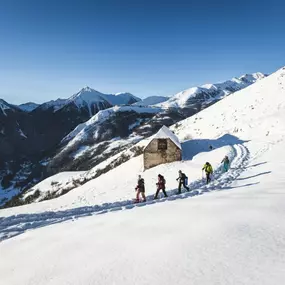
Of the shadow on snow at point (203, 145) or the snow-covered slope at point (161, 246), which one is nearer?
the snow-covered slope at point (161, 246)

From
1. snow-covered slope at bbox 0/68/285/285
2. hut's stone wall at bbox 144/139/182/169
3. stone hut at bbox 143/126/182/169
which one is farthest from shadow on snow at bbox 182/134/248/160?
snow-covered slope at bbox 0/68/285/285

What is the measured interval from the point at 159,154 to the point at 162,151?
1.87 feet

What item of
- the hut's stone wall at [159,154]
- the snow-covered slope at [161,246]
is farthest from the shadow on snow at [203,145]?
the snow-covered slope at [161,246]

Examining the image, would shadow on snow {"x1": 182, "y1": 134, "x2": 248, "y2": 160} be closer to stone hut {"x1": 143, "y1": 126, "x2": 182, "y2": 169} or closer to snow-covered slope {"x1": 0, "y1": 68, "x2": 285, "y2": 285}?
stone hut {"x1": 143, "y1": 126, "x2": 182, "y2": 169}

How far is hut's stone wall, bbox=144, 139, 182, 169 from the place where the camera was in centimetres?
4381

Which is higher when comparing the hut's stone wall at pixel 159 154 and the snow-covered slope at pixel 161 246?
the hut's stone wall at pixel 159 154

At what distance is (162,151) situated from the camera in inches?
1748

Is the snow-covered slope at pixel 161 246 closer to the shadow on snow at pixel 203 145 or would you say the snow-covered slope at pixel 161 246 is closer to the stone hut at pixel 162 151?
the stone hut at pixel 162 151

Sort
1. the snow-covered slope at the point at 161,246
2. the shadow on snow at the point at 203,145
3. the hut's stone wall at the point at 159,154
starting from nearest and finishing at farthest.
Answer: the snow-covered slope at the point at 161,246, the hut's stone wall at the point at 159,154, the shadow on snow at the point at 203,145

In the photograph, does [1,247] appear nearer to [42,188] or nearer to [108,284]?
[108,284]

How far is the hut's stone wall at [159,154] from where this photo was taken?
43.8m

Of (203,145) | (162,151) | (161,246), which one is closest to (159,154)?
(162,151)

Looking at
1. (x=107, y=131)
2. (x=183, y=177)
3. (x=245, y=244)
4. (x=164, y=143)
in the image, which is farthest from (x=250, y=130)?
(x=107, y=131)

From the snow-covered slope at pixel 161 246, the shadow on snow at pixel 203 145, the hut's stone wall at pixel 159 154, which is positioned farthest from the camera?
the shadow on snow at pixel 203 145
